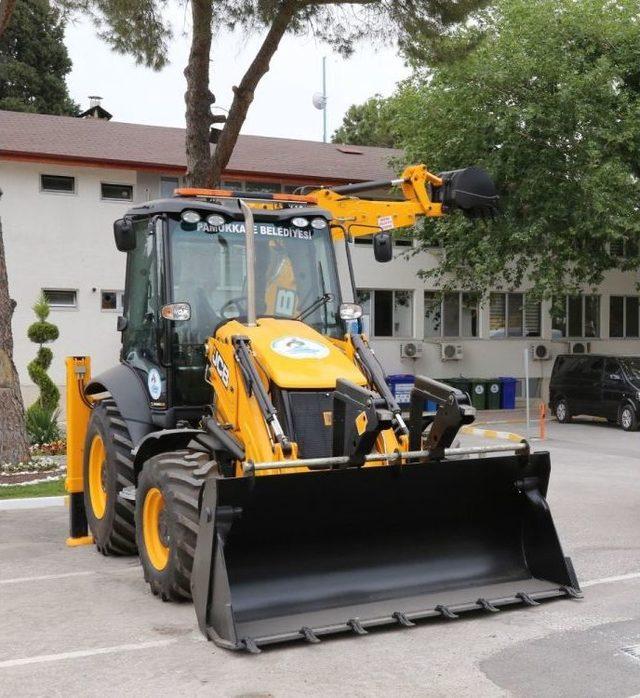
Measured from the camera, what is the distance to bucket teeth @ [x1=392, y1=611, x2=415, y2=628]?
5.99m

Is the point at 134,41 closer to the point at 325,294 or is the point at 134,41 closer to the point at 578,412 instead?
the point at 325,294

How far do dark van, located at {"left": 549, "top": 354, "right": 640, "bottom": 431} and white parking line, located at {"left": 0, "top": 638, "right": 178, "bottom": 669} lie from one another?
678 inches

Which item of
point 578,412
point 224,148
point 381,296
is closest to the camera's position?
point 224,148

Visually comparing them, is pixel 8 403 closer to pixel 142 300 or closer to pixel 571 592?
pixel 142 300

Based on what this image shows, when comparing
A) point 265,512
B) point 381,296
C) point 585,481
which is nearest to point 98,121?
point 381,296

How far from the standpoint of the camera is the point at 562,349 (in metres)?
30.1

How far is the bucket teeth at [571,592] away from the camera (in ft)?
21.8

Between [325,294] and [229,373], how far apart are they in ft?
4.19

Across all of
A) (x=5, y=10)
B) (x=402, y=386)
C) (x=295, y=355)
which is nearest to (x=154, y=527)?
(x=295, y=355)

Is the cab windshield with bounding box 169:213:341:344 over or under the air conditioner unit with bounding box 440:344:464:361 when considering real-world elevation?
over

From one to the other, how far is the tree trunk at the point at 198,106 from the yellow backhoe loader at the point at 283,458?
284 inches

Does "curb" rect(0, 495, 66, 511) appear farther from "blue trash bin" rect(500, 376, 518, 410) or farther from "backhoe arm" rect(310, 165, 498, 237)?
"blue trash bin" rect(500, 376, 518, 410)

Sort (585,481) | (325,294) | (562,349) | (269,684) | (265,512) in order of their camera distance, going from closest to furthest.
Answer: (269,684)
(265,512)
(325,294)
(585,481)
(562,349)

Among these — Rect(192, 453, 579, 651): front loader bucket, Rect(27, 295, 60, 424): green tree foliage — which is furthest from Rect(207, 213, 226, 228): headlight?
Rect(27, 295, 60, 424): green tree foliage
